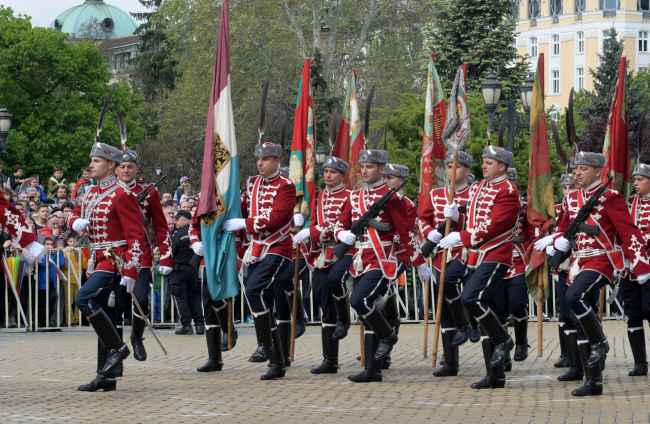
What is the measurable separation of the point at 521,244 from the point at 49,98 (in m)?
47.8

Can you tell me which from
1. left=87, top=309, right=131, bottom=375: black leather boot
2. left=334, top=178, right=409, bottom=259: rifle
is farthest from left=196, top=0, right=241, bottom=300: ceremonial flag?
left=87, top=309, right=131, bottom=375: black leather boot

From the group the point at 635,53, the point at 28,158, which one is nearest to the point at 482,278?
the point at 28,158

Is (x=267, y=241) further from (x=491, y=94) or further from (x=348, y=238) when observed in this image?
(x=491, y=94)

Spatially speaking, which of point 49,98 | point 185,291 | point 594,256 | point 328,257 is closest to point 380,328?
point 328,257

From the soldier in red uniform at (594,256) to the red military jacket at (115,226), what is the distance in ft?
12.0

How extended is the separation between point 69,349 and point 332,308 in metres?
4.18

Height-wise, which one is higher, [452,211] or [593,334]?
[452,211]

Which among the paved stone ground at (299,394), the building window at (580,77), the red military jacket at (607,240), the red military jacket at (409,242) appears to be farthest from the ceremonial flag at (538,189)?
the building window at (580,77)

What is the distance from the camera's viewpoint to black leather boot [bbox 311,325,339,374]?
36.9ft

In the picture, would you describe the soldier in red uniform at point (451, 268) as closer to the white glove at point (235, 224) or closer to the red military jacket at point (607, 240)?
the red military jacket at point (607, 240)

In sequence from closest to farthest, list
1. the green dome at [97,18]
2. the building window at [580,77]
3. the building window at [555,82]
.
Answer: the building window at [580,77] → the building window at [555,82] → the green dome at [97,18]

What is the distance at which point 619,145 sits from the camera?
38.4 ft

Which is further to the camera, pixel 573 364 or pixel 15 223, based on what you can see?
pixel 573 364

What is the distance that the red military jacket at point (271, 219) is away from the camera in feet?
35.1
